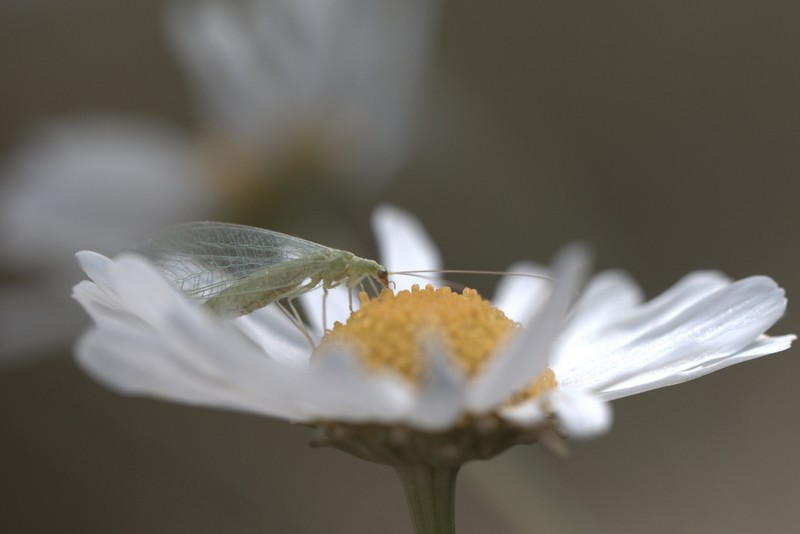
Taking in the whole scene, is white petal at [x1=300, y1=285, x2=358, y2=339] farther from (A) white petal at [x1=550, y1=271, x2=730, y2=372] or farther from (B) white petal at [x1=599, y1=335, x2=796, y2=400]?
(B) white petal at [x1=599, y1=335, x2=796, y2=400]

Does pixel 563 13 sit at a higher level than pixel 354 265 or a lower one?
higher

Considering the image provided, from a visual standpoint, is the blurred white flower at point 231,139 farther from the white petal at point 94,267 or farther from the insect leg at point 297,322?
the white petal at point 94,267

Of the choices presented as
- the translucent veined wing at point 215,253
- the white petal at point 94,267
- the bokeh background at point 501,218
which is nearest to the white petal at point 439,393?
the white petal at point 94,267

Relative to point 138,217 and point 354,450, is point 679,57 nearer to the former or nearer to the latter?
point 138,217

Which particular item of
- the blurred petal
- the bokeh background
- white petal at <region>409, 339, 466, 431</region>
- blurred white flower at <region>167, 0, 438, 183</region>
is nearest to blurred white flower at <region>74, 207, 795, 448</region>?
white petal at <region>409, 339, 466, 431</region>

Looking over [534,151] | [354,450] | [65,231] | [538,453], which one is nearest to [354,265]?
[354,450]

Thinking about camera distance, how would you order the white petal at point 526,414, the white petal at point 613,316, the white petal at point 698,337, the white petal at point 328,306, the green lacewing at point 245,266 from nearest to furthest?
the white petal at point 526,414 < the white petal at point 698,337 < the white petal at point 613,316 < the green lacewing at point 245,266 < the white petal at point 328,306

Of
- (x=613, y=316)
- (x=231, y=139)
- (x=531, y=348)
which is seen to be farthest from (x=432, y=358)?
(x=231, y=139)
